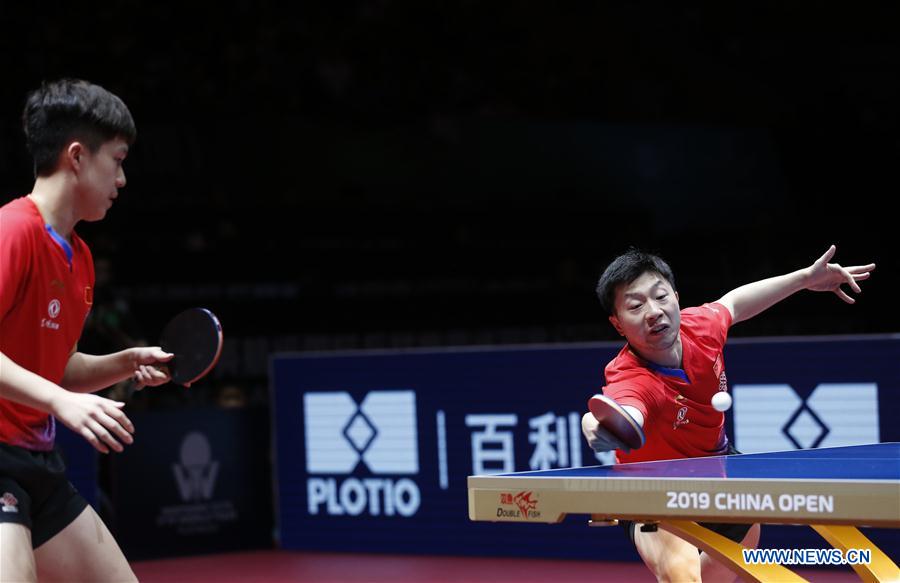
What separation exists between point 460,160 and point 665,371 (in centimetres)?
892

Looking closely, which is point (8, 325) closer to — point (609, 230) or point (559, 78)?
point (609, 230)

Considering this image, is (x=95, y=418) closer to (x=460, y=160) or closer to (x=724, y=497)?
(x=724, y=497)

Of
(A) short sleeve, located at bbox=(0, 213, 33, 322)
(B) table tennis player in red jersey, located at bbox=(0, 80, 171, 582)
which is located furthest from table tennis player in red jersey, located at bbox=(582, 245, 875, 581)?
(A) short sleeve, located at bbox=(0, 213, 33, 322)

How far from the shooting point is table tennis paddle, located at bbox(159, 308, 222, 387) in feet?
11.0

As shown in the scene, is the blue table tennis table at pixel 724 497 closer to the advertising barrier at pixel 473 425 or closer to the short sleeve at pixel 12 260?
the short sleeve at pixel 12 260

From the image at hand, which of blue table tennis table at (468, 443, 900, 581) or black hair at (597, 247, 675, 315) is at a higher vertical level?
black hair at (597, 247, 675, 315)

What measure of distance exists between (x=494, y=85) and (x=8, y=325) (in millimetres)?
11800

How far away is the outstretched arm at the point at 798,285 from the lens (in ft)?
13.1

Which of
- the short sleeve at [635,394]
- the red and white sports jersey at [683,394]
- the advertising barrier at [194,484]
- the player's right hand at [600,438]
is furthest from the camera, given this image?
the advertising barrier at [194,484]

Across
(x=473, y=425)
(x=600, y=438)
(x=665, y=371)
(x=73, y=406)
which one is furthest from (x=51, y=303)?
(x=473, y=425)

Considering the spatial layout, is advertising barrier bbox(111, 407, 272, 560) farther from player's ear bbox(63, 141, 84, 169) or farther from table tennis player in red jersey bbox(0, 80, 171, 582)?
player's ear bbox(63, 141, 84, 169)

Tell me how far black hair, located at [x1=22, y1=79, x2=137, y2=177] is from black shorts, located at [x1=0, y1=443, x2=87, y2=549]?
25.8 inches

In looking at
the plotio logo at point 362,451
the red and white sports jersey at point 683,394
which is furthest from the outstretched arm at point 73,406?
the plotio logo at point 362,451

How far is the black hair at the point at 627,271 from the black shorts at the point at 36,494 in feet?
5.17
